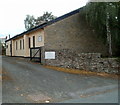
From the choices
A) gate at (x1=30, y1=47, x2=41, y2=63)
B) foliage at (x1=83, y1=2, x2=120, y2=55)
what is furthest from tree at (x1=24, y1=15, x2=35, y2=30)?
foliage at (x1=83, y1=2, x2=120, y2=55)

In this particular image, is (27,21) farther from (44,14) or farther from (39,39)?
(39,39)

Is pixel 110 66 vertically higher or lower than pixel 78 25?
lower

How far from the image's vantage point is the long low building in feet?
52.7

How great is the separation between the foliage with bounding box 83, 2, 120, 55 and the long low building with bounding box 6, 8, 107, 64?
91.1 inches

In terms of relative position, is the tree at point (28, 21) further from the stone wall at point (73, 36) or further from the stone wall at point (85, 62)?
the stone wall at point (85, 62)

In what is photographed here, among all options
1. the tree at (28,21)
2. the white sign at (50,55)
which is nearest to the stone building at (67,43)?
the white sign at (50,55)

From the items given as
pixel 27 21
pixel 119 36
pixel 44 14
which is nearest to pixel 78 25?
pixel 119 36

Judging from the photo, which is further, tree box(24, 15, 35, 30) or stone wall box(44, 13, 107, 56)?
tree box(24, 15, 35, 30)

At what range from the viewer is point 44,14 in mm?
52875

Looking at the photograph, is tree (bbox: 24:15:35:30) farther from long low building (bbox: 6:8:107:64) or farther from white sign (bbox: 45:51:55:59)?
white sign (bbox: 45:51:55:59)

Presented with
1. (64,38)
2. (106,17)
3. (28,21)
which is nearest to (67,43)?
(64,38)

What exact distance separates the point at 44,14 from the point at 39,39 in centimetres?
3588

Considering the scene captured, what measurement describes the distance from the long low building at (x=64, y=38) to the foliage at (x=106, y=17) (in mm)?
2313

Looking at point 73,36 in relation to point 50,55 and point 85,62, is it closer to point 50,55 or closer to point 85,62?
point 50,55
